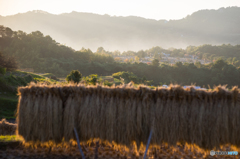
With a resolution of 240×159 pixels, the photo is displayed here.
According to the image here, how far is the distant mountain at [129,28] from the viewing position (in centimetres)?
15075

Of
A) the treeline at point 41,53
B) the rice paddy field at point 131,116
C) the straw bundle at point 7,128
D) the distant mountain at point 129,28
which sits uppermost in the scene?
the distant mountain at point 129,28

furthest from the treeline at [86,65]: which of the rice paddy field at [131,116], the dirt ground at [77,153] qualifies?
the rice paddy field at [131,116]

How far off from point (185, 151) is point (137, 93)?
1756 mm

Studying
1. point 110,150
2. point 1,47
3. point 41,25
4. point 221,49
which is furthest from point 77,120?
point 41,25

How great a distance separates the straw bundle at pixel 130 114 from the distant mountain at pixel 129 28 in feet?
478

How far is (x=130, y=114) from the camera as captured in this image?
10.8ft

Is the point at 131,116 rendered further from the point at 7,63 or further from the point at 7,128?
the point at 7,63

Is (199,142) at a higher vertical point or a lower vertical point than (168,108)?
lower

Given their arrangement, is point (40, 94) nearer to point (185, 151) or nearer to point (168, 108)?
point (168, 108)

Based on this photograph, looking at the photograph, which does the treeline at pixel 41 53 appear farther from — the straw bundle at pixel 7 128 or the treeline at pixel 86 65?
the straw bundle at pixel 7 128

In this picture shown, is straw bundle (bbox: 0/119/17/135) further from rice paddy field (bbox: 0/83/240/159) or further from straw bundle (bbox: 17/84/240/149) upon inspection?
straw bundle (bbox: 17/84/240/149)

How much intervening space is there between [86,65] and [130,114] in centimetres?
4337

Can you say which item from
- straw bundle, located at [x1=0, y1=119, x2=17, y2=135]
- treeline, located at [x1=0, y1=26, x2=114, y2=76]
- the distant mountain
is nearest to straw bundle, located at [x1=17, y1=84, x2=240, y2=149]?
straw bundle, located at [x1=0, y1=119, x2=17, y2=135]

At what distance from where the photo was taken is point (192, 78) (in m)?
48.9
